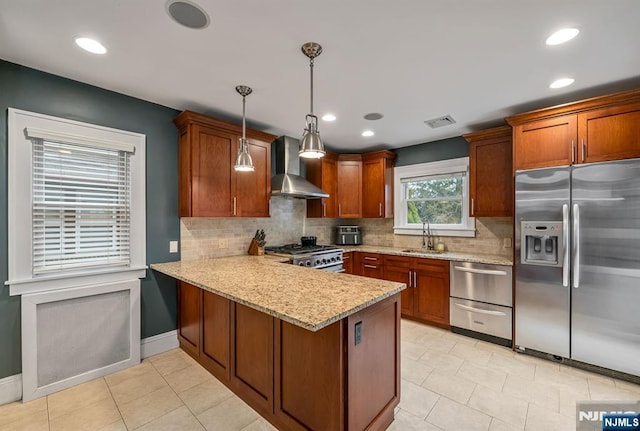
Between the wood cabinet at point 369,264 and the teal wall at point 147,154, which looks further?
the wood cabinet at point 369,264

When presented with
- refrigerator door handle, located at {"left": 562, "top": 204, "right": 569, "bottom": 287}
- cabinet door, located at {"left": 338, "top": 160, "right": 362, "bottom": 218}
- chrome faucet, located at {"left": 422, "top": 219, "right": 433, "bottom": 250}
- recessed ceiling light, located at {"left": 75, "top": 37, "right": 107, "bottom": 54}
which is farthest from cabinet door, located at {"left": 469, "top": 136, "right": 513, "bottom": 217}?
recessed ceiling light, located at {"left": 75, "top": 37, "right": 107, "bottom": 54}

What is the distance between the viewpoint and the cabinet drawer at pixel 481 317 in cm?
305

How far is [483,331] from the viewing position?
321 centimetres

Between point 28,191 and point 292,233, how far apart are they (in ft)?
9.41

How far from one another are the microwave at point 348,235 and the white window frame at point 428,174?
2.09 ft

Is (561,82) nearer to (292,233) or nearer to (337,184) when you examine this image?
(337,184)

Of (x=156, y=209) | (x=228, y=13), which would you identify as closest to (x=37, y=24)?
(x=228, y=13)

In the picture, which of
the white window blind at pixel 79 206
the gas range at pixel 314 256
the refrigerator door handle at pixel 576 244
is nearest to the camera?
the white window blind at pixel 79 206

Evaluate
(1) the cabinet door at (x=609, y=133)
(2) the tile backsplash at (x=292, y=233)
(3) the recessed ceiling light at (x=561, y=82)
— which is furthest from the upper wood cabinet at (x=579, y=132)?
(2) the tile backsplash at (x=292, y=233)

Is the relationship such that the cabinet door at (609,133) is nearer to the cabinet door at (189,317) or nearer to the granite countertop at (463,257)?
the granite countertop at (463,257)

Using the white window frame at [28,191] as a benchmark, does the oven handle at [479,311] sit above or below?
below

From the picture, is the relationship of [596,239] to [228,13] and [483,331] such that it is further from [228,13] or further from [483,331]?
[228,13]

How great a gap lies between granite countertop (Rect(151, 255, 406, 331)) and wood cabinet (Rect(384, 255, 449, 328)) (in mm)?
1857

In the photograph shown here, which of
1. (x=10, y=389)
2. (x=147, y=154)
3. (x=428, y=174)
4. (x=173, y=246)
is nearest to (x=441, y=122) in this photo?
(x=428, y=174)
